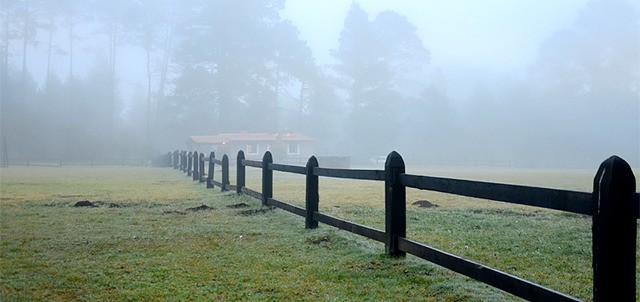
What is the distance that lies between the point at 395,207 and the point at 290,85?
65.8 metres

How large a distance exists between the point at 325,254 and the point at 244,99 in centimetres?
6022

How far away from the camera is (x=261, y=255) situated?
6113 mm

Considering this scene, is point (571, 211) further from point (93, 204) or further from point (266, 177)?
point (93, 204)

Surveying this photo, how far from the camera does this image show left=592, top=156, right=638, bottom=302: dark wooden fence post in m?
2.92

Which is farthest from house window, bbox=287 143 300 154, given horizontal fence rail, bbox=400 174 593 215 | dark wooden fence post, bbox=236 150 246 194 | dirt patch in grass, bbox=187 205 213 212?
horizontal fence rail, bbox=400 174 593 215

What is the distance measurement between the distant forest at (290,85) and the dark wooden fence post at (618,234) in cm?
5570

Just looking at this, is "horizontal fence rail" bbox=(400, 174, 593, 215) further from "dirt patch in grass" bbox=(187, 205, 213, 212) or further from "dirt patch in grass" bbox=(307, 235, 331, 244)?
"dirt patch in grass" bbox=(187, 205, 213, 212)

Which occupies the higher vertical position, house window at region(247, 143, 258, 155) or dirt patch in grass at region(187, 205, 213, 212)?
house window at region(247, 143, 258, 155)

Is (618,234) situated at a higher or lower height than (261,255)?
higher

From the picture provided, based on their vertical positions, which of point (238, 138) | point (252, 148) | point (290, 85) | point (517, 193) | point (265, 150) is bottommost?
point (517, 193)

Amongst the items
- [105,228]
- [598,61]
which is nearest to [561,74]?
[598,61]

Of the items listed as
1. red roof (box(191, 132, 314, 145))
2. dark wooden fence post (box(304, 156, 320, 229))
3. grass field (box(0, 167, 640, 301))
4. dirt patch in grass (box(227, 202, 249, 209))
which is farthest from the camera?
red roof (box(191, 132, 314, 145))

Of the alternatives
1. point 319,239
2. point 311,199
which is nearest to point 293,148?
point 311,199

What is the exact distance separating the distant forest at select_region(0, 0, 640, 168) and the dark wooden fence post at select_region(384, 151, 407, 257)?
5288 centimetres
